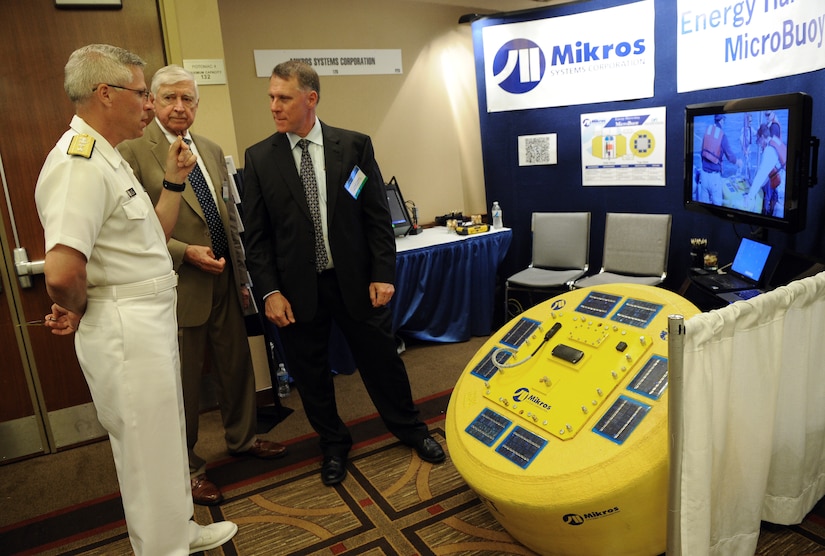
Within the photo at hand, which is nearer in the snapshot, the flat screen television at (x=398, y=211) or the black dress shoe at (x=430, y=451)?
the black dress shoe at (x=430, y=451)

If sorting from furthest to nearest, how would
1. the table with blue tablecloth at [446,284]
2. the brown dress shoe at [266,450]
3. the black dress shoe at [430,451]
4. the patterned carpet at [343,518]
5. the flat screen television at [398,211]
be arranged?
1. the flat screen television at [398,211]
2. the table with blue tablecloth at [446,284]
3. the brown dress shoe at [266,450]
4. the black dress shoe at [430,451]
5. the patterned carpet at [343,518]

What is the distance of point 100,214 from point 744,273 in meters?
2.80

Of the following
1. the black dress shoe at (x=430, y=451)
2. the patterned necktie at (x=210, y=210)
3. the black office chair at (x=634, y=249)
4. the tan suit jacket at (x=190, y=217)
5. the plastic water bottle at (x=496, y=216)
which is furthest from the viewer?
the plastic water bottle at (x=496, y=216)

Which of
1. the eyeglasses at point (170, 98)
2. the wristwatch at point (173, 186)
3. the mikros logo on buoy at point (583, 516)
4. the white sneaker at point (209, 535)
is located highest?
the eyeglasses at point (170, 98)

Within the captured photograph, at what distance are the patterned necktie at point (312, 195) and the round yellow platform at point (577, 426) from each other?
755 mm

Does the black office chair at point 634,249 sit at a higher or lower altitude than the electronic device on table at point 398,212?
lower

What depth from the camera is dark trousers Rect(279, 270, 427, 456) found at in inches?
101

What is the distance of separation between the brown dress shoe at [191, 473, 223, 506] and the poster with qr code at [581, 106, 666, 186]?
321cm

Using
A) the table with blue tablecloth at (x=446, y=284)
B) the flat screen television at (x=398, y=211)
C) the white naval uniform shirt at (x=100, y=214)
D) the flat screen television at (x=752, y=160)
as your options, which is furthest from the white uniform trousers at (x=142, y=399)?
the flat screen television at (x=398, y=211)

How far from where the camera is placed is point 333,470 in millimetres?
2625

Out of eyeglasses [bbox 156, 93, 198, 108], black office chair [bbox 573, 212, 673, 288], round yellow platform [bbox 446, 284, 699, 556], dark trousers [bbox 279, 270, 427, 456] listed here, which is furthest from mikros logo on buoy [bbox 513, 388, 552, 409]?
black office chair [bbox 573, 212, 673, 288]

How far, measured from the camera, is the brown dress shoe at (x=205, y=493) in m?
2.54

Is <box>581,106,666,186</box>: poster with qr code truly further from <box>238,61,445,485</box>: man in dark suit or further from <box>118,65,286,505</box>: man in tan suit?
<box>118,65,286,505</box>: man in tan suit

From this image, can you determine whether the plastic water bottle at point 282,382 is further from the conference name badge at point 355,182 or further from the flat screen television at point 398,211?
the conference name badge at point 355,182
